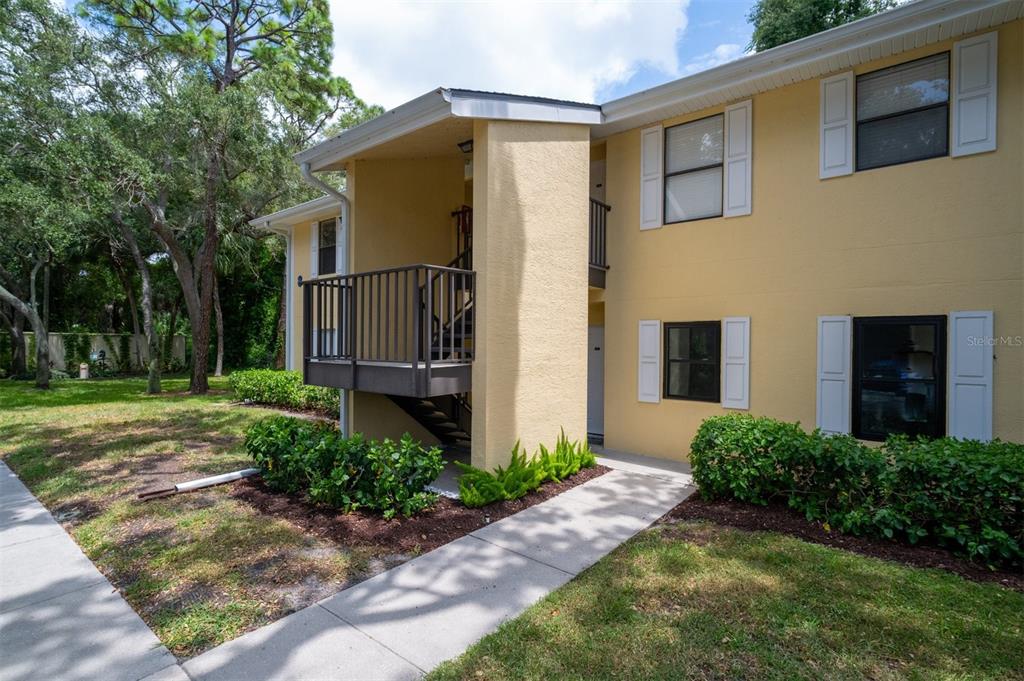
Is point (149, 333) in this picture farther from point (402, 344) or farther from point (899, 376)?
point (899, 376)

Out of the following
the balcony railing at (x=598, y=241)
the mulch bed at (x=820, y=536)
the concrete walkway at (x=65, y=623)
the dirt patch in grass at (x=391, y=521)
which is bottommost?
the concrete walkway at (x=65, y=623)

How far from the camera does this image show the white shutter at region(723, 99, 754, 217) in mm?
6410

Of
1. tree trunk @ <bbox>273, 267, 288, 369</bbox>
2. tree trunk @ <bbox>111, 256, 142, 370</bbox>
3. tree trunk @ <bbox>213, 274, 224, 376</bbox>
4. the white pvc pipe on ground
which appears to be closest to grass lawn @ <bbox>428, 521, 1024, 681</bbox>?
the white pvc pipe on ground

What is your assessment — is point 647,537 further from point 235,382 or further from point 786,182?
point 235,382

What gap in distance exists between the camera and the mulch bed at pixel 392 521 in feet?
14.1

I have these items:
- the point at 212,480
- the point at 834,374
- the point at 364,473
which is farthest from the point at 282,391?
the point at 834,374

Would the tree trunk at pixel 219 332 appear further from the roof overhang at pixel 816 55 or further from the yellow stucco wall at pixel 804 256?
the roof overhang at pixel 816 55

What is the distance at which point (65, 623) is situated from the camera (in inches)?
121

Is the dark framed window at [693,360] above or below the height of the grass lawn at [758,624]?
above

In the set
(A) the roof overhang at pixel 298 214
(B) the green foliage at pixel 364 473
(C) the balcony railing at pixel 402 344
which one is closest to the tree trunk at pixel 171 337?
(A) the roof overhang at pixel 298 214

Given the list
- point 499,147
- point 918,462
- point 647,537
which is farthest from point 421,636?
point 499,147

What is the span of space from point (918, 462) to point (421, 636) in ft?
13.6

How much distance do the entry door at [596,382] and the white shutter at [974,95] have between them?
4.97m

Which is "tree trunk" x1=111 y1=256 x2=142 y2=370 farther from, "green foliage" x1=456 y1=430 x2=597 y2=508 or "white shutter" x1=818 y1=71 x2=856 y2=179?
"white shutter" x1=818 y1=71 x2=856 y2=179
